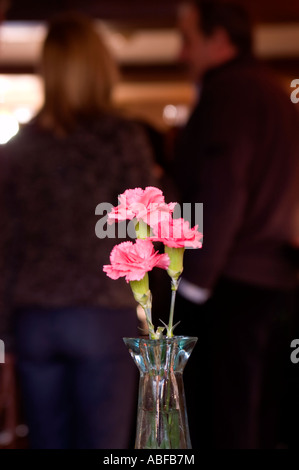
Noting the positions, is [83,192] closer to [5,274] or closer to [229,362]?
[5,274]

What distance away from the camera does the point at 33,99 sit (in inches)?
282

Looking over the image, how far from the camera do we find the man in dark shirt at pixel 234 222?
171 centimetres

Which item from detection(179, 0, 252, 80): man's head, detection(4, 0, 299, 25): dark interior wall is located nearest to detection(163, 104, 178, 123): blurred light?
detection(4, 0, 299, 25): dark interior wall

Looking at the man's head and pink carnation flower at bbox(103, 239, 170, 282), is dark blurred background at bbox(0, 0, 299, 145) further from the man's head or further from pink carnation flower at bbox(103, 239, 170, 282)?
pink carnation flower at bbox(103, 239, 170, 282)

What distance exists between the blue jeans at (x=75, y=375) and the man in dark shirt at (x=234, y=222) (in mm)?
303

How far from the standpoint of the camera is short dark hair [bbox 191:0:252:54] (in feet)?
6.22

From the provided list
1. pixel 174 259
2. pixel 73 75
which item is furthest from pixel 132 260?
pixel 73 75

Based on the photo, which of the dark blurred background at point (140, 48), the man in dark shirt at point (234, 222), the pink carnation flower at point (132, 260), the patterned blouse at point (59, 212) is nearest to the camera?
the pink carnation flower at point (132, 260)

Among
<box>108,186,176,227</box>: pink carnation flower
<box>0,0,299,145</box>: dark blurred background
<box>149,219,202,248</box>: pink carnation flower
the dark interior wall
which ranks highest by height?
<box>0,0,299,145</box>: dark blurred background

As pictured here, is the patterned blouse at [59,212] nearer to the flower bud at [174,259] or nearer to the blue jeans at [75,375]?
the blue jeans at [75,375]

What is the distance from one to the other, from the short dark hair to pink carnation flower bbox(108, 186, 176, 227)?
135 cm

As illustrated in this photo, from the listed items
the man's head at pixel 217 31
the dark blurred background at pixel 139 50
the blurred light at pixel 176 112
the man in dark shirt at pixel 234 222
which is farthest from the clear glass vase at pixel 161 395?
the blurred light at pixel 176 112

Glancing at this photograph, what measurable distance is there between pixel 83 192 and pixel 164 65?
16.2ft

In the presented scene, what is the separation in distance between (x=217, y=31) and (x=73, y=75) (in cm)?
57
